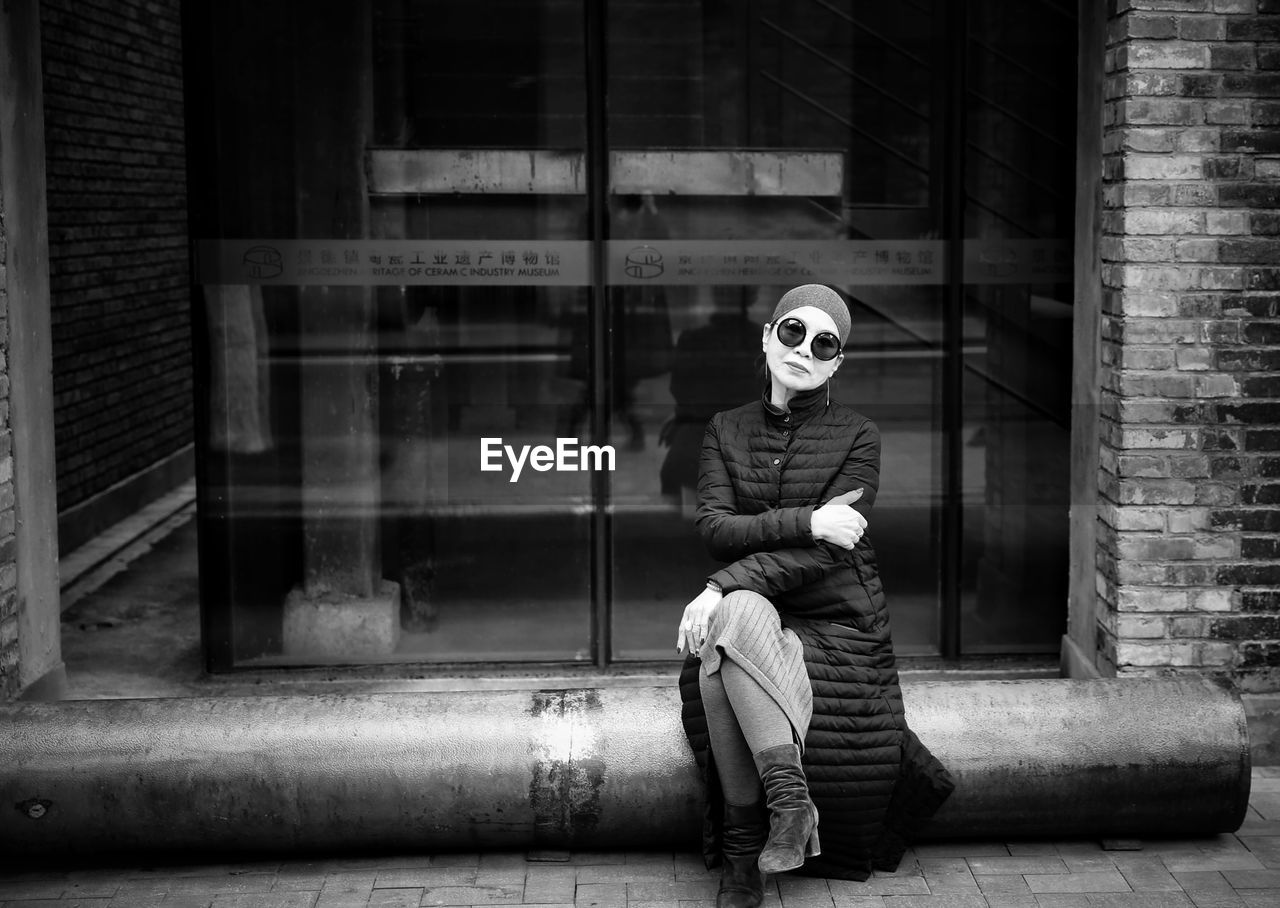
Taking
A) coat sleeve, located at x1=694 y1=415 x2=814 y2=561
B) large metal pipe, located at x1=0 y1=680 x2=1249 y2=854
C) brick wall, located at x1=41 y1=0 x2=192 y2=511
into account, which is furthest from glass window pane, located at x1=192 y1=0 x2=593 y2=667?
brick wall, located at x1=41 y1=0 x2=192 y2=511

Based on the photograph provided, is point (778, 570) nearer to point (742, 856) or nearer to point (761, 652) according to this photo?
point (761, 652)

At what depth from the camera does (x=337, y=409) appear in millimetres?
6738

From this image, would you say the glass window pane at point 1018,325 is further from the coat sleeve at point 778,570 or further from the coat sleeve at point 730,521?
the coat sleeve at point 778,570

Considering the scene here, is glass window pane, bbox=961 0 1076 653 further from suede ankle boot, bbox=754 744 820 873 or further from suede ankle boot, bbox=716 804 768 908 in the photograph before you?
suede ankle boot, bbox=754 744 820 873

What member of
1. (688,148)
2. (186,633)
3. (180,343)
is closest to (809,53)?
(688,148)

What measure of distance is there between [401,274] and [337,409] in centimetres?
64

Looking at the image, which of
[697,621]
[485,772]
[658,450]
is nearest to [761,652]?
[697,621]

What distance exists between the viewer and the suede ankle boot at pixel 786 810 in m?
4.42

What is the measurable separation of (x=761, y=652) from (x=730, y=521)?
412 millimetres

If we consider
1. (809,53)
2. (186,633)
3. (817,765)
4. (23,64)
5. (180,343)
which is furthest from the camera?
(180,343)

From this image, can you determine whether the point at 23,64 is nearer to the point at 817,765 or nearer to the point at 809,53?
the point at 809,53

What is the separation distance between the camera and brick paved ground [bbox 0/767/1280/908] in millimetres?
4766

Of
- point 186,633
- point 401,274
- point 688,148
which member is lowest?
point 186,633

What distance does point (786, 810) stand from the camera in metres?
4.44
